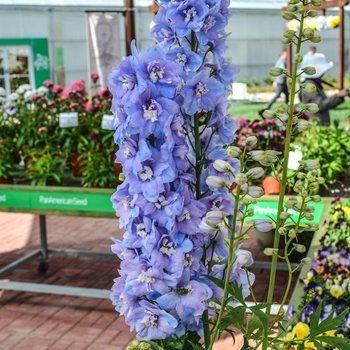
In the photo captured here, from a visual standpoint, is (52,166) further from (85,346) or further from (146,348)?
(146,348)

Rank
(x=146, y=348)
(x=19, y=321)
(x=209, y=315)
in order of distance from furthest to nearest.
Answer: (x=19, y=321)
(x=209, y=315)
(x=146, y=348)

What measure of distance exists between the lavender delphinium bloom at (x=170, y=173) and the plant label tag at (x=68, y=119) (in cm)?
339

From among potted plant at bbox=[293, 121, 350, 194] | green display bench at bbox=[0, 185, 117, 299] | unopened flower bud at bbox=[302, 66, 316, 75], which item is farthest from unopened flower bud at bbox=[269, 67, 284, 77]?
potted plant at bbox=[293, 121, 350, 194]

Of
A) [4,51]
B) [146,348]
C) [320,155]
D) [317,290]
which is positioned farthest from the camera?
[4,51]

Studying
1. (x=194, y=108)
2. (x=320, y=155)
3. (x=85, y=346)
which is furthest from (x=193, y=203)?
(x=320, y=155)

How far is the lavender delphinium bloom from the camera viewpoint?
1.17 m

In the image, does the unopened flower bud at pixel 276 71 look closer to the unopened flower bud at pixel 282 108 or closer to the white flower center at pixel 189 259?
the unopened flower bud at pixel 282 108

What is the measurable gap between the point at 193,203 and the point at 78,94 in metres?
3.91

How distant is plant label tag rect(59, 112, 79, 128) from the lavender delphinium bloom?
134 inches

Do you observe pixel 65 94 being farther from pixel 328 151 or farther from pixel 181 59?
pixel 181 59

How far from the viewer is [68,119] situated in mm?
4582

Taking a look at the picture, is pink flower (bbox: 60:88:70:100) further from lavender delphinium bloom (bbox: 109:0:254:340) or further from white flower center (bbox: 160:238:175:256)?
white flower center (bbox: 160:238:175:256)

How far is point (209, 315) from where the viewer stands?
126 centimetres

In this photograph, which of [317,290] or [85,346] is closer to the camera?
[317,290]
